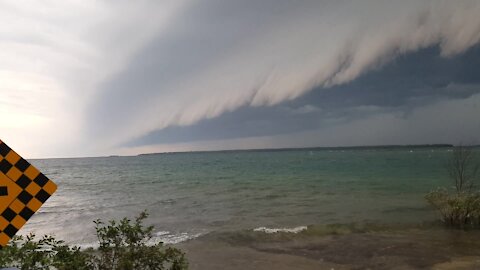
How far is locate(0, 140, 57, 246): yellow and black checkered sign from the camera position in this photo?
10.1 ft

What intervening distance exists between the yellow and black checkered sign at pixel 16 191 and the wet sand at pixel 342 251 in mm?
→ 8488

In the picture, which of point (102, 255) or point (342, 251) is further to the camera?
point (342, 251)

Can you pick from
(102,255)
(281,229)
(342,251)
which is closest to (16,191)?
(102,255)

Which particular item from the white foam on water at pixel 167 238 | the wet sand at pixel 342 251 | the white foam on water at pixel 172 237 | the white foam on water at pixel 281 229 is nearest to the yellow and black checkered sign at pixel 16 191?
the wet sand at pixel 342 251

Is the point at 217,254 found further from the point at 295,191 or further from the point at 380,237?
the point at 295,191

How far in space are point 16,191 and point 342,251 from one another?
11.0 metres

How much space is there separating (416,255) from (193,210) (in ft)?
45.1

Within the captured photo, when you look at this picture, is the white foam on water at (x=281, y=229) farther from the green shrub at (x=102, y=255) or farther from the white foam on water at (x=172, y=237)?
the green shrub at (x=102, y=255)

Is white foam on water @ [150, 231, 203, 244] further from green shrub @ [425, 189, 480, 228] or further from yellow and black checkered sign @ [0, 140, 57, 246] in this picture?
yellow and black checkered sign @ [0, 140, 57, 246]

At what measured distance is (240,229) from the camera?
16266 mm

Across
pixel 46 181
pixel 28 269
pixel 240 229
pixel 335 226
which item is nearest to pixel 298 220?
pixel 335 226

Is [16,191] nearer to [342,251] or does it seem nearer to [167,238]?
[342,251]

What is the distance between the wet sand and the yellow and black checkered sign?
8488 millimetres

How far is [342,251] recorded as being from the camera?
39.6 ft
